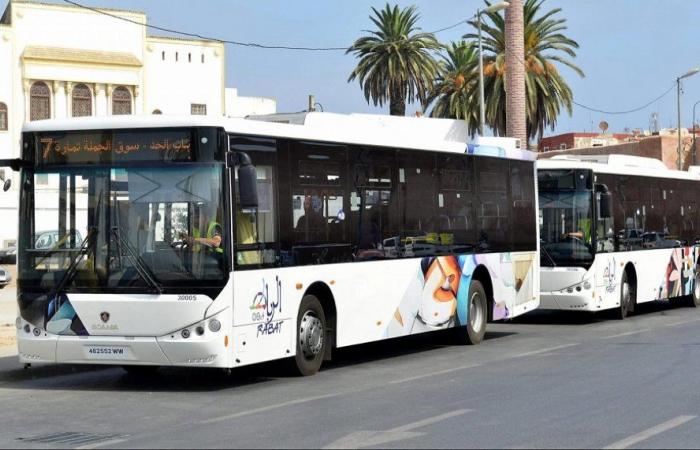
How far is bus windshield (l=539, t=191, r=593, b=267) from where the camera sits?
897 inches

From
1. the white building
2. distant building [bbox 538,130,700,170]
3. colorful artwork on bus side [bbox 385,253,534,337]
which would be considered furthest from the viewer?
distant building [bbox 538,130,700,170]

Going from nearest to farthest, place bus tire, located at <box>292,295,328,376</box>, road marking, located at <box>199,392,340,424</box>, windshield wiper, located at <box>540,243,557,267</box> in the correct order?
1. road marking, located at <box>199,392,340,424</box>
2. bus tire, located at <box>292,295,328,376</box>
3. windshield wiper, located at <box>540,243,557,267</box>

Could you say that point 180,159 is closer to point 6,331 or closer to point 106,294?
point 106,294

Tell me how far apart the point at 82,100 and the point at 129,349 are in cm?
6462

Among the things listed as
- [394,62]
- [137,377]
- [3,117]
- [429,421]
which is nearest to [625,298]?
[137,377]

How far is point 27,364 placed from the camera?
14047 mm

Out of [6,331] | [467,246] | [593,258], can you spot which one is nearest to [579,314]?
[593,258]

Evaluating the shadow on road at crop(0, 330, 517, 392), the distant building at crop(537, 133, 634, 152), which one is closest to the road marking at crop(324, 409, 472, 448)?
the shadow on road at crop(0, 330, 517, 392)

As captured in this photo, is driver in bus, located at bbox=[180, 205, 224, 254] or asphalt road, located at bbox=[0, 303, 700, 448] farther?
driver in bus, located at bbox=[180, 205, 224, 254]

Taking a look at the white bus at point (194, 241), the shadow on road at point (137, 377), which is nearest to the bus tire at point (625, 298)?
the shadow on road at point (137, 377)

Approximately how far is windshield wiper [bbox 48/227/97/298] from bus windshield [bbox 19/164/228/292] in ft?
0.03

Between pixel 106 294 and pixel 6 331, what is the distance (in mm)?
7919

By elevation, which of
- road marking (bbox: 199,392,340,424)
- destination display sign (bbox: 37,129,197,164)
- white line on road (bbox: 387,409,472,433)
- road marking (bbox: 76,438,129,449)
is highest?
destination display sign (bbox: 37,129,197,164)

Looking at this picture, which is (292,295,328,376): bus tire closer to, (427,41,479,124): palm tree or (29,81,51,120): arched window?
(427,41,479,124): palm tree
